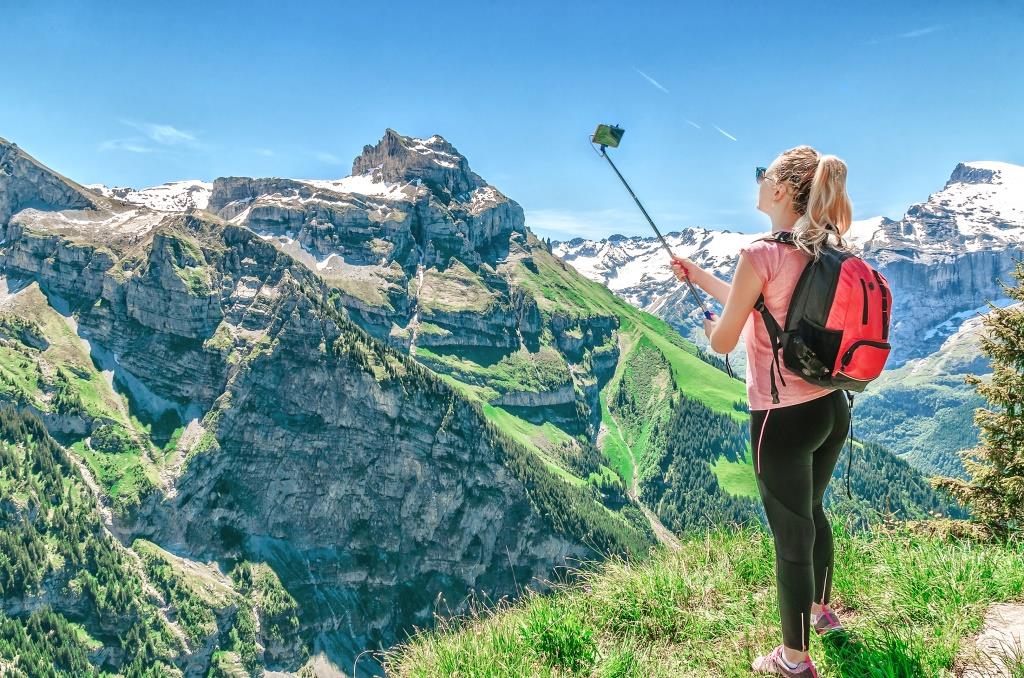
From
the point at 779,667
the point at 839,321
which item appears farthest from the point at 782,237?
the point at 779,667

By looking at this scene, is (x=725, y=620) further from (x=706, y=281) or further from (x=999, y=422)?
(x=999, y=422)

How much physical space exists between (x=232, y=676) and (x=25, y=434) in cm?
9598

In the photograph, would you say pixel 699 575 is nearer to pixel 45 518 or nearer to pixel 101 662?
pixel 101 662

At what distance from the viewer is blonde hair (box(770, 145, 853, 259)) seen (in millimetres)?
4801

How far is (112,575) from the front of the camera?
180375mm

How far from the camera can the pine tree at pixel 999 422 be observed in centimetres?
1320

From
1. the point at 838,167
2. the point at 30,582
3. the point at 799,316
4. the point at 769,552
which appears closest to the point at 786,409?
the point at 799,316

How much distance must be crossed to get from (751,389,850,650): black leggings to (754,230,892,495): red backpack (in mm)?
405

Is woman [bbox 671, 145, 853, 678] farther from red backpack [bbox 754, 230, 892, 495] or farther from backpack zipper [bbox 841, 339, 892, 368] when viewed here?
backpack zipper [bbox 841, 339, 892, 368]

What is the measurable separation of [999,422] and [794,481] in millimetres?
12265

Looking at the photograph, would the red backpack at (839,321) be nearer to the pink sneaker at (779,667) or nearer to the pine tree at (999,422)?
the pink sneaker at (779,667)

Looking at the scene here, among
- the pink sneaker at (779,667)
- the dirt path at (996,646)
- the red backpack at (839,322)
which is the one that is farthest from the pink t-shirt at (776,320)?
the dirt path at (996,646)

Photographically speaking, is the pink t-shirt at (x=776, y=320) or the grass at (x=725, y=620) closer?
the pink t-shirt at (x=776, y=320)

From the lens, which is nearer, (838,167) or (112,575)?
(838,167)
